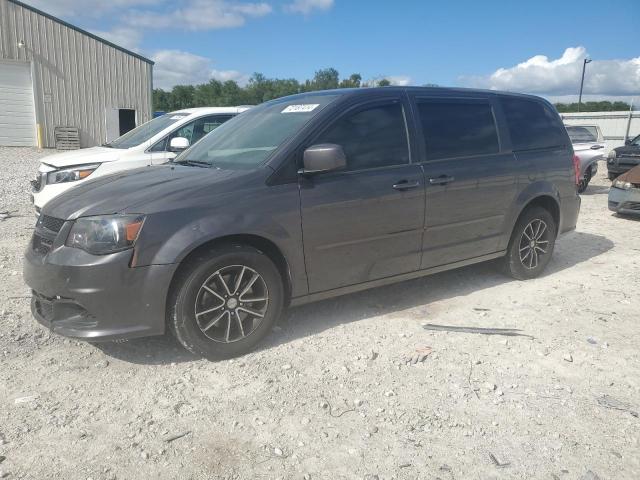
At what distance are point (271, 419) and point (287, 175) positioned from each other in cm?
167

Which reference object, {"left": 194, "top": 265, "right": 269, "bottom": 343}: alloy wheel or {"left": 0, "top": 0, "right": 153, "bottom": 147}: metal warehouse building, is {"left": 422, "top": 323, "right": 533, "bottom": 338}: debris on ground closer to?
{"left": 194, "top": 265, "right": 269, "bottom": 343}: alloy wheel

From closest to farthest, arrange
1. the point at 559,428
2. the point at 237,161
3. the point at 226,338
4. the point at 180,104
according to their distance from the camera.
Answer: the point at 559,428 < the point at 226,338 < the point at 237,161 < the point at 180,104

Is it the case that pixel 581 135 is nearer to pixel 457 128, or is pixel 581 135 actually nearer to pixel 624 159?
pixel 624 159

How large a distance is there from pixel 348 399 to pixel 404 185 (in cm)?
187

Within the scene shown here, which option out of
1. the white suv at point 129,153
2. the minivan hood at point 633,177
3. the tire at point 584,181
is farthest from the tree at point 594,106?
the white suv at point 129,153

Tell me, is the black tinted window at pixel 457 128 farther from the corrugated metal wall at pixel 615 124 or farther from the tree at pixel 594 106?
the tree at pixel 594 106

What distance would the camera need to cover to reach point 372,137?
418 cm

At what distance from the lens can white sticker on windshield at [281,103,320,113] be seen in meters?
4.11

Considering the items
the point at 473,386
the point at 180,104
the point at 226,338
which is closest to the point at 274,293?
the point at 226,338

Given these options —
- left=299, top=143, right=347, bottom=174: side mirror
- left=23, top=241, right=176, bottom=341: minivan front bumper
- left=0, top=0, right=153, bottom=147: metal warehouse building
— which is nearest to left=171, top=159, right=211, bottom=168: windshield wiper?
left=299, top=143, right=347, bottom=174: side mirror

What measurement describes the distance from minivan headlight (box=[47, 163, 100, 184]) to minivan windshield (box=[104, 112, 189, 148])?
88 centimetres

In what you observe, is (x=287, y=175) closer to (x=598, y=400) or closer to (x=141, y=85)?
(x=598, y=400)

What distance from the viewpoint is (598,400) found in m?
3.16

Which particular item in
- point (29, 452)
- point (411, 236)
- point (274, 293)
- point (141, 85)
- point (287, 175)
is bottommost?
point (29, 452)
